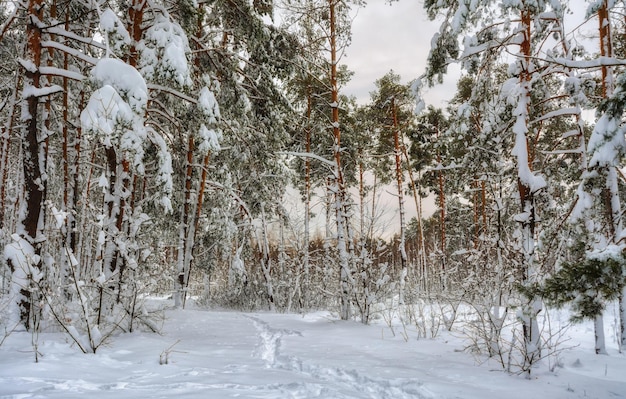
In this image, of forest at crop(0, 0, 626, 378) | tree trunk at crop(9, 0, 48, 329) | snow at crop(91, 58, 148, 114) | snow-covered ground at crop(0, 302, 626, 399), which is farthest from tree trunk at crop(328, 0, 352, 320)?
tree trunk at crop(9, 0, 48, 329)

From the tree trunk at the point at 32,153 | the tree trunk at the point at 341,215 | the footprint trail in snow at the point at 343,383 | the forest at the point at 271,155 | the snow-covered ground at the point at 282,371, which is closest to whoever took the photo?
the snow-covered ground at the point at 282,371

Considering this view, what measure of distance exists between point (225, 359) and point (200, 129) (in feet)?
16.0

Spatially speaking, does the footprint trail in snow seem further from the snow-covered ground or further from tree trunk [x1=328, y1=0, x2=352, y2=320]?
tree trunk [x1=328, y1=0, x2=352, y2=320]

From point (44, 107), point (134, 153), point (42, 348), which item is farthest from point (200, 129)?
point (42, 348)

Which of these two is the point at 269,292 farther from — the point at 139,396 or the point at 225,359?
the point at 139,396

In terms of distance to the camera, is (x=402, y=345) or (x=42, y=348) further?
(x=402, y=345)

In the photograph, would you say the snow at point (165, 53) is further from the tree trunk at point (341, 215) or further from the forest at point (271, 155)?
the tree trunk at point (341, 215)

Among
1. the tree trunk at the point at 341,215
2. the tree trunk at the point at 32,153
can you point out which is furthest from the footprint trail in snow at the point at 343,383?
the tree trunk at the point at 32,153

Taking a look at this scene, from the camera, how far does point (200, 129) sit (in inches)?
310

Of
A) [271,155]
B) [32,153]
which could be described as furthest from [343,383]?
[271,155]

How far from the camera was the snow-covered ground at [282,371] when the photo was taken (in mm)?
3182

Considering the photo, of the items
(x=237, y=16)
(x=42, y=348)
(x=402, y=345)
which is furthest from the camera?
(x=237, y=16)

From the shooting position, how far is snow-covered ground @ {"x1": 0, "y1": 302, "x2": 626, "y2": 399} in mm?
3182

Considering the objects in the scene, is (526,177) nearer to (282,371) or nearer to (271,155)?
(282,371)
